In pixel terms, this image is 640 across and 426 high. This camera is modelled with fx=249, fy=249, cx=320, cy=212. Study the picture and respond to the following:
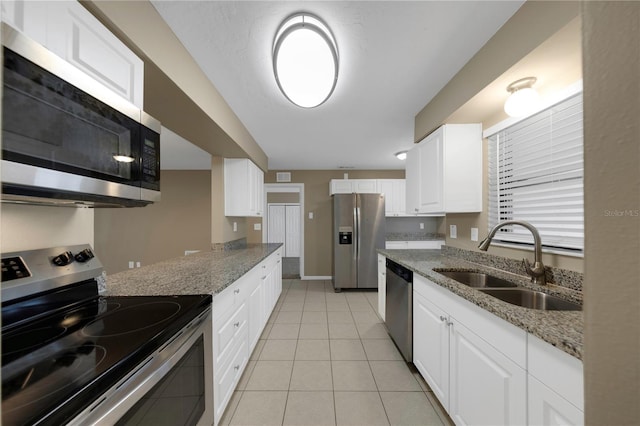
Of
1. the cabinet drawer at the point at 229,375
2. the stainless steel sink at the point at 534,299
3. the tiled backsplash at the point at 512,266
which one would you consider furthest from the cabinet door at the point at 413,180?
the cabinet drawer at the point at 229,375

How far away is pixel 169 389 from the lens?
99 cm

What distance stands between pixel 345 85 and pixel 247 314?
2.00m

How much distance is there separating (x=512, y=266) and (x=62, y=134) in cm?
243

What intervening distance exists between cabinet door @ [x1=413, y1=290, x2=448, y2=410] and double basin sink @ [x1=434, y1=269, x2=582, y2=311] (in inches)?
11.7

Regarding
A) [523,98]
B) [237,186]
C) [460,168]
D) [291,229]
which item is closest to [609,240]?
[523,98]

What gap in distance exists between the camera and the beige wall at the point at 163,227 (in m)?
5.16

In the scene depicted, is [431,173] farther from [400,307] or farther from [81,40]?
[81,40]

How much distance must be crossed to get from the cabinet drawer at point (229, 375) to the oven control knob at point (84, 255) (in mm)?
908

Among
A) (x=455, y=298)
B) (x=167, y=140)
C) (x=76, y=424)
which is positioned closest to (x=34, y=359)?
(x=76, y=424)

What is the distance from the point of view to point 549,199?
1.53 m

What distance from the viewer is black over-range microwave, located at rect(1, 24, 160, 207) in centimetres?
69

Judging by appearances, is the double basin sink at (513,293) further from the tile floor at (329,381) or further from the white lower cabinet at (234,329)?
the white lower cabinet at (234,329)

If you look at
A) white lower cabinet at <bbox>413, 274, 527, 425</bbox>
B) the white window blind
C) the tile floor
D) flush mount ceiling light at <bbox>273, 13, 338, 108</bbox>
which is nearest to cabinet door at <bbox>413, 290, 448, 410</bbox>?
white lower cabinet at <bbox>413, 274, 527, 425</bbox>

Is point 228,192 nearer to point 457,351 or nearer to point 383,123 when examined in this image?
point 383,123
